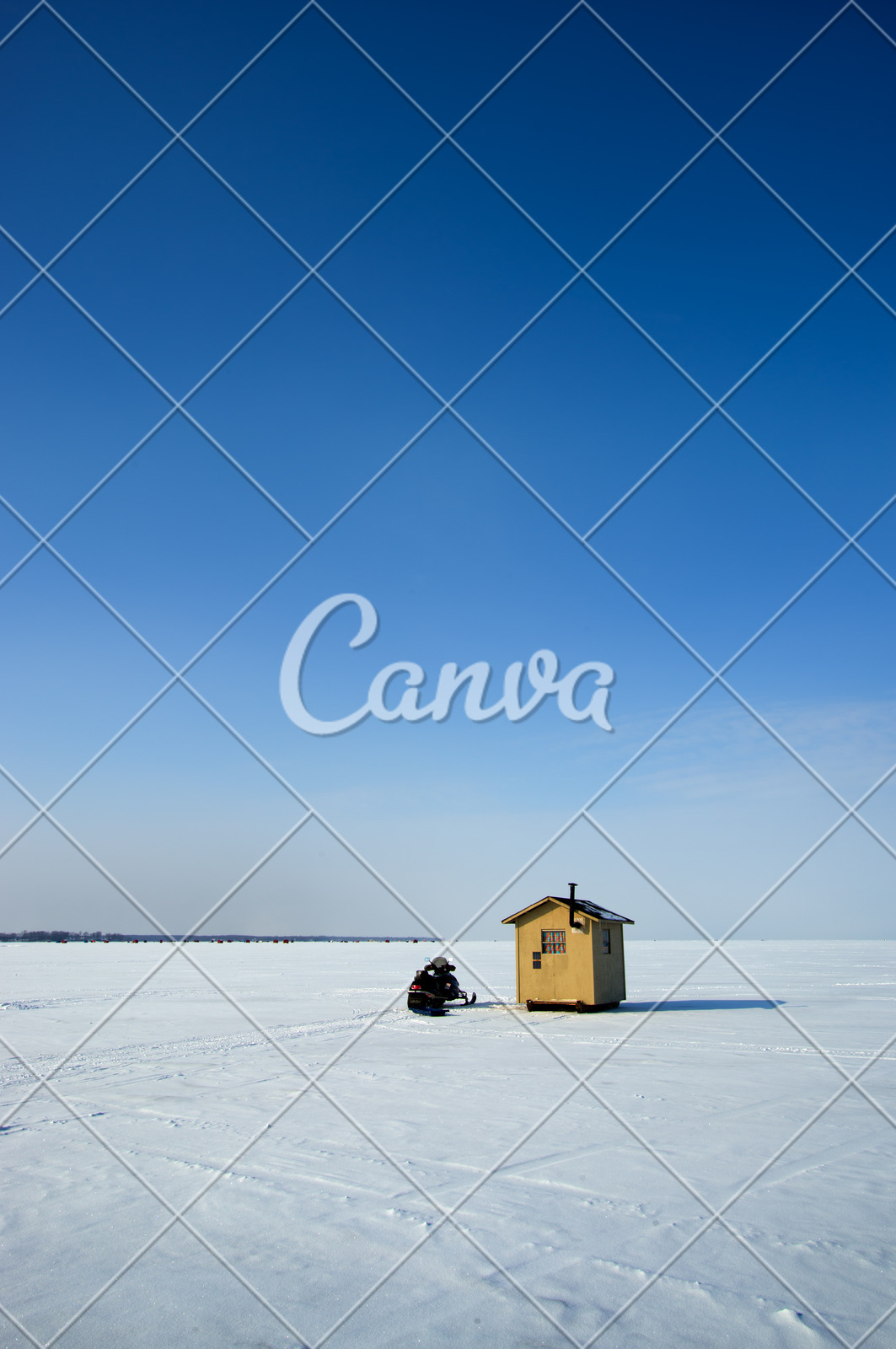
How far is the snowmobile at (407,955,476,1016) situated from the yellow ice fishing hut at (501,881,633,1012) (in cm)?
164

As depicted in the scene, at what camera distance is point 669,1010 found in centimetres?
1633

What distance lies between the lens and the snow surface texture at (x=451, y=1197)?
13.2ft

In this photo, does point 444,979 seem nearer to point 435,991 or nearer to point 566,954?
point 435,991

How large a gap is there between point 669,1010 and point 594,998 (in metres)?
1.96

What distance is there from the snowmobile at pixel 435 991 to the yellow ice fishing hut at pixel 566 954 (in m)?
1.64

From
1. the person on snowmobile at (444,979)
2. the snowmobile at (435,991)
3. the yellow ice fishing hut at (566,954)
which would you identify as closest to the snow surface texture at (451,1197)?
the yellow ice fishing hut at (566,954)

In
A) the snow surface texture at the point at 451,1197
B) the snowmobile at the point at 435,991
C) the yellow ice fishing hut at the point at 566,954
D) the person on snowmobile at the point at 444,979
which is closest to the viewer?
the snow surface texture at the point at 451,1197

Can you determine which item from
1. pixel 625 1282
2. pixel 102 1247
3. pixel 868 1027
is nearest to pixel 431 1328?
pixel 625 1282

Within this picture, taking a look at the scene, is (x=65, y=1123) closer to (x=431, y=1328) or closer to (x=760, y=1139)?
(x=431, y=1328)

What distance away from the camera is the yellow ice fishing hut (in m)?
15.5

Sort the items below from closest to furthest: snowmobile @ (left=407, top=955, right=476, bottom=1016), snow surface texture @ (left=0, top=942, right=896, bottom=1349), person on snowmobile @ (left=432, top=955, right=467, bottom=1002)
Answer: snow surface texture @ (left=0, top=942, right=896, bottom=1349) < snowmobile @ (left=407, top=955, right=476, bottom=1016) < person on snowmobile @ (left=432, top=955, right=467, bottom=1002)

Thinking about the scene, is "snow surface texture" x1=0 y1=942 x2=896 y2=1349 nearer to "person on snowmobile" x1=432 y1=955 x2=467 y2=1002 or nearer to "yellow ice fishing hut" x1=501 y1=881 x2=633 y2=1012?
"yellow ice fishing hut" x1=501 y1=881 x2=633 y2=1012

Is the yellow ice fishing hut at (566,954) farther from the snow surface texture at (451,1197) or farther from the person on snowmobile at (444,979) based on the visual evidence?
the snow surface texture at (451,1197)

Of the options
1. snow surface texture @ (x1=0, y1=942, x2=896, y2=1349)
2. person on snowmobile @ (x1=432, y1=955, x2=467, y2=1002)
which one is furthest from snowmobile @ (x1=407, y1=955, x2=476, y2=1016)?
snow surface texture @ (x1=0, y1=942, x2=896, y2=1349)
